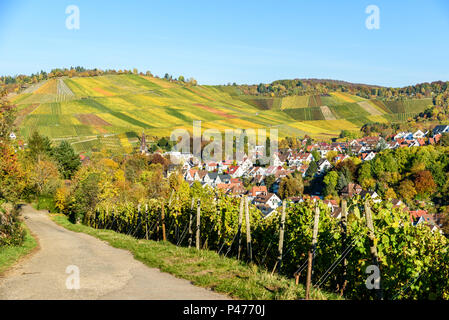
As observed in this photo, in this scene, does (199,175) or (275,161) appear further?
(275,161)

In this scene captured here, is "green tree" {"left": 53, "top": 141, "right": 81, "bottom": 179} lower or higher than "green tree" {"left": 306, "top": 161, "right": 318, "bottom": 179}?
higher

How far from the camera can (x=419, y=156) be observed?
105 m

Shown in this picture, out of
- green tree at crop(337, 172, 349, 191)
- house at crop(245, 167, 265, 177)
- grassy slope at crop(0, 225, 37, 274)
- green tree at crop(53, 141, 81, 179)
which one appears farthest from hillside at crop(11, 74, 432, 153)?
grassy slope at crop(0, 225, 37, 274)

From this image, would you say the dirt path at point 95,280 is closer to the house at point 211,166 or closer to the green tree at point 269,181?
the green tree at point 269,181

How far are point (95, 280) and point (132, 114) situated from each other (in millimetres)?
148568

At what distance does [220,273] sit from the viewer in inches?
383

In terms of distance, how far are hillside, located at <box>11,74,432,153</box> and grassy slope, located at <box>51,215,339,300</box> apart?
4183 inches

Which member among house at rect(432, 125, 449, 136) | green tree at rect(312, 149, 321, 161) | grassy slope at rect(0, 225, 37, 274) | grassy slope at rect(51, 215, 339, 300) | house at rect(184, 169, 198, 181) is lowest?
house at rect(184, 169, 198, 181)

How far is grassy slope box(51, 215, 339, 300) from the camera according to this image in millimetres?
7785

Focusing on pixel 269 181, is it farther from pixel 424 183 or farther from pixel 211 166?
pixel 211 166

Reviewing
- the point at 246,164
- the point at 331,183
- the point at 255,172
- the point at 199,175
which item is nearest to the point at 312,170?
the point at 331,183

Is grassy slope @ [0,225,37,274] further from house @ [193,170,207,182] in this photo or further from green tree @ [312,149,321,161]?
green tree @ [312,149,321,161]

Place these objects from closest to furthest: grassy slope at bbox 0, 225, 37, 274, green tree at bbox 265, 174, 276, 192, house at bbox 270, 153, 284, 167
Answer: grassy slope at bbox 0, 225, 37, 274 → green tree at bbox 265, 174, 276, 192 → house at bbox 270, 153, 284, 167

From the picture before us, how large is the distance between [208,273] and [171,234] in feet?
27.5
